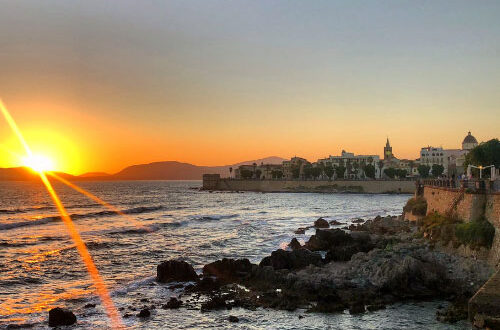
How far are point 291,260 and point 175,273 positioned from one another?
735 centimetres

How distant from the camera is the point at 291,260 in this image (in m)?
30.3

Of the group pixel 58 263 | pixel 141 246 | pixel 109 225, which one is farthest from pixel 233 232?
pixel 58 263

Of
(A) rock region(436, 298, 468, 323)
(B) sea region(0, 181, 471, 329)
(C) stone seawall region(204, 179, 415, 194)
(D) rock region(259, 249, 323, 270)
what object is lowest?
(B) sea region(0, 181, 471, 329)

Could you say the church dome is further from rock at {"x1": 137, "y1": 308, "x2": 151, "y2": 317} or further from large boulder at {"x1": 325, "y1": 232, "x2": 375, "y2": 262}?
rock at {"x1": 137, "y1": 308, "x2": 151, "y2": 317}

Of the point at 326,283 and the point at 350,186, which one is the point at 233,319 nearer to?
the point at 326,283

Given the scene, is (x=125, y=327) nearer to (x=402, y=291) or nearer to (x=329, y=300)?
(x=329, y=300)

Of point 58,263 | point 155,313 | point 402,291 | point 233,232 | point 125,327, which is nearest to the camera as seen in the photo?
point 125,327

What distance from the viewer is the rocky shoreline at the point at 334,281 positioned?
73.3ft

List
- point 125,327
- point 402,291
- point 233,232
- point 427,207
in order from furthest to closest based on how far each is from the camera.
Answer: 1. point 233,232
2. point 427,207
3. point 402,291
4. point 125,327

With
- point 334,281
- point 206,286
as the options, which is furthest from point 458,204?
point 206,286

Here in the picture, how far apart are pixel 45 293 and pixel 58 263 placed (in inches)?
379

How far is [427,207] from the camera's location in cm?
5056

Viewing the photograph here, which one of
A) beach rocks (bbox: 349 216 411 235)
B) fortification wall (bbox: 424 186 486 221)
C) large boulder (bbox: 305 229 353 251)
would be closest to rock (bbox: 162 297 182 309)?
large boulder (bbox: 305 229 353 251)

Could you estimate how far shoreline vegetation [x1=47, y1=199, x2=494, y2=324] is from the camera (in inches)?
875
